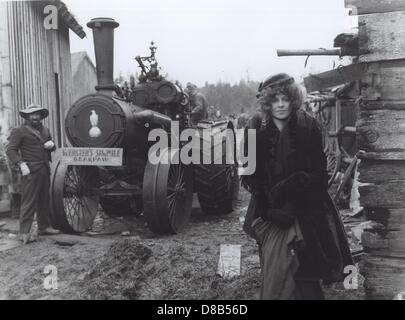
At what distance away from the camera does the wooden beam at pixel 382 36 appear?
361 cm

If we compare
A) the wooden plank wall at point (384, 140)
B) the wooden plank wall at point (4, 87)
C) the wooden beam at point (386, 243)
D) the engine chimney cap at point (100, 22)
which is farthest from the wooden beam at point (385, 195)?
the wooden plank wall at point (4, 87)

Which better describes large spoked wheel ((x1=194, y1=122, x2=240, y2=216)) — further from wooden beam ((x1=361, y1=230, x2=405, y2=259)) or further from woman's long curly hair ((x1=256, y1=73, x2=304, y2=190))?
woman's long curly hair ((x1=256, y1=73, x2=304, y2=190))

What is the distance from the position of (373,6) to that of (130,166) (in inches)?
163

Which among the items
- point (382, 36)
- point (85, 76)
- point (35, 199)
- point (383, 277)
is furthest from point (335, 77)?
point (85, 76)

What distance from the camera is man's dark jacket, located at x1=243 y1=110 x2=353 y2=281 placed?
10.4 ft

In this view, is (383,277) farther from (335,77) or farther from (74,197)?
(74,197)

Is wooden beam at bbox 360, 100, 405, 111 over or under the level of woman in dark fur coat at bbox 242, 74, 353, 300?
over

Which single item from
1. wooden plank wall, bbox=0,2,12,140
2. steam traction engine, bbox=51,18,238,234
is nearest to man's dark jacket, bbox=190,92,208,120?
steam traction engine, bbox=51,18,238,234

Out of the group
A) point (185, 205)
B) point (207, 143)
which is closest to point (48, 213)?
point (185, 205)

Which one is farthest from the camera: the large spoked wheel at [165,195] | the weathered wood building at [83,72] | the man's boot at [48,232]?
the weathered wood building at [83,72]

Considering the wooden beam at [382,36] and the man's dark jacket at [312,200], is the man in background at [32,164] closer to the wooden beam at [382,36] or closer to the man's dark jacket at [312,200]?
the man's dark jacket at [312,200]

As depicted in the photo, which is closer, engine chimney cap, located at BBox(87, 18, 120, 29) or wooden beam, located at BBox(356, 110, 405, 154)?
wooden beam, located at BBox(356, 110, 405, 154)

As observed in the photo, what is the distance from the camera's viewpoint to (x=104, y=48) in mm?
6230

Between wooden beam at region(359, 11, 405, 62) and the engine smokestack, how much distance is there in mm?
3490
